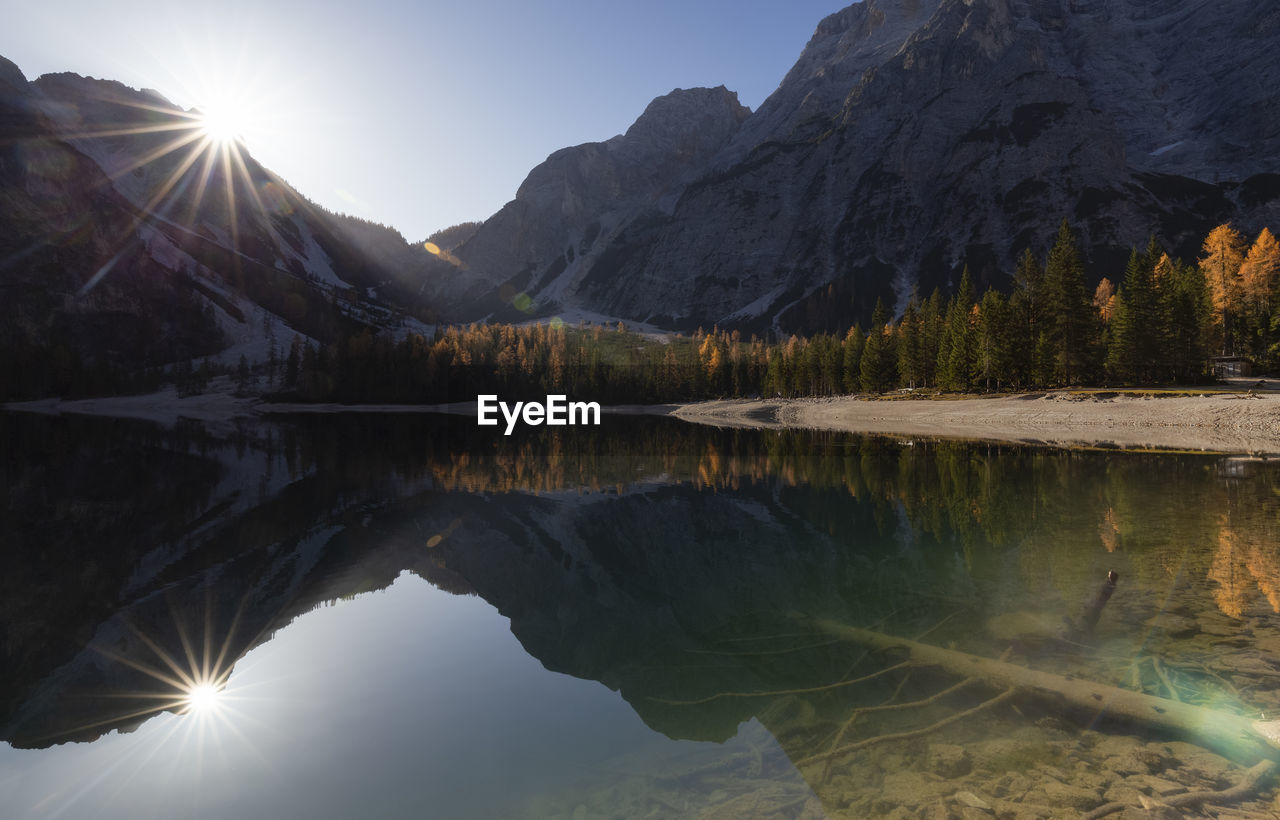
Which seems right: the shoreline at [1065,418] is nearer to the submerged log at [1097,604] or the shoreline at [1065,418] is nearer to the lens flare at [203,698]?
the submerged log at [1097,604]

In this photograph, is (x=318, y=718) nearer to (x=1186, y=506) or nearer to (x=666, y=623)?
(x=666, y=623)

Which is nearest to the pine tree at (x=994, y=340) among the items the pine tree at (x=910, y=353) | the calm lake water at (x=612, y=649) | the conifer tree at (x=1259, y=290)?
the pine tree at (x=910, y=353)

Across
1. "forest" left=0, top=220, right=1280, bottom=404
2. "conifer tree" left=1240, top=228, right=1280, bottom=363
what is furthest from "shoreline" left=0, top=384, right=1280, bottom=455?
"conifer tree" left=1240, top=228, right=1280, bottom=363

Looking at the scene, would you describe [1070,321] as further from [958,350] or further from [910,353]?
[910,353]

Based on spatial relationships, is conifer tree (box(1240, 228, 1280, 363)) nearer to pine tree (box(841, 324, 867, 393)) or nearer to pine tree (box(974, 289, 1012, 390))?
pine tree (box(974, 289, 1012, 390))

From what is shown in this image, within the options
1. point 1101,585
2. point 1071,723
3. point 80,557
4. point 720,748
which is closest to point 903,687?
point 1071,723
